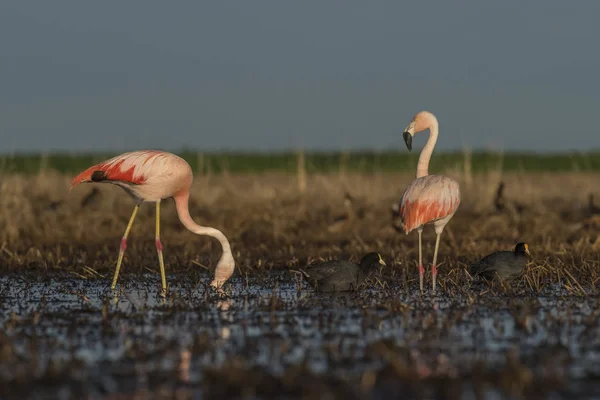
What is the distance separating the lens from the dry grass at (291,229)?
1249 cm

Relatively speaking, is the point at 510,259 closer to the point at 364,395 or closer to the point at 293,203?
the point at 364,395

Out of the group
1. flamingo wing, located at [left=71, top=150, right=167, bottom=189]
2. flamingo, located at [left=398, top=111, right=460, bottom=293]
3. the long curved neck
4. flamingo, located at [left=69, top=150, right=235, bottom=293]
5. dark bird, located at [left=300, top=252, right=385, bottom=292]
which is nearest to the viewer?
dark bird, located at [left=300, top=252, right=385, bottom=292]

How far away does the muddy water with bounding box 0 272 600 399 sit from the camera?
17.1 ft

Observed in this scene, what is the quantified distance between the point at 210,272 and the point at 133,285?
1.34 m

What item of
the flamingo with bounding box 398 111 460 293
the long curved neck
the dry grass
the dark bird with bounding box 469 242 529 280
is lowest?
the dry grass

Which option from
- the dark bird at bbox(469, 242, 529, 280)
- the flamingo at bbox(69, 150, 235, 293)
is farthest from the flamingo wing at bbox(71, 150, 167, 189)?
the dark bird at bbox(469, 242, 529, 280)

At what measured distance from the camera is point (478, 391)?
16.5 ft

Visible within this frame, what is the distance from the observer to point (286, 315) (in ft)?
26.6

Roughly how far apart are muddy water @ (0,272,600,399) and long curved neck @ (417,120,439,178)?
162cm

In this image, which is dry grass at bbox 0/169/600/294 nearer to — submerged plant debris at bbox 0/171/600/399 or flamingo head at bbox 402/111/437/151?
submerged plant debris at bbox 0/171/600/399

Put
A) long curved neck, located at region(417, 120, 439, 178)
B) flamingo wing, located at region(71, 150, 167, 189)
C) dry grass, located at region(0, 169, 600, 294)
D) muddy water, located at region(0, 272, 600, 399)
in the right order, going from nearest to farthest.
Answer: muddy water, located at region(0, 272, 600, 399)
flamingo wing, located at region(71, 150, 167, 189)
long curved neck, located at region(417, 120, 439, 178)
dry grass, located at region(0, 169, 600, 294)

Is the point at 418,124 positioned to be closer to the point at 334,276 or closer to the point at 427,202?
the point at 427,202

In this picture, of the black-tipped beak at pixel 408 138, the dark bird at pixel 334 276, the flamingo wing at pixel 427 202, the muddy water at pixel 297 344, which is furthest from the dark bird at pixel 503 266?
the black-tipped beak at pixel 408 138

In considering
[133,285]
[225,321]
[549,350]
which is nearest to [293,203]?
[133,285]
